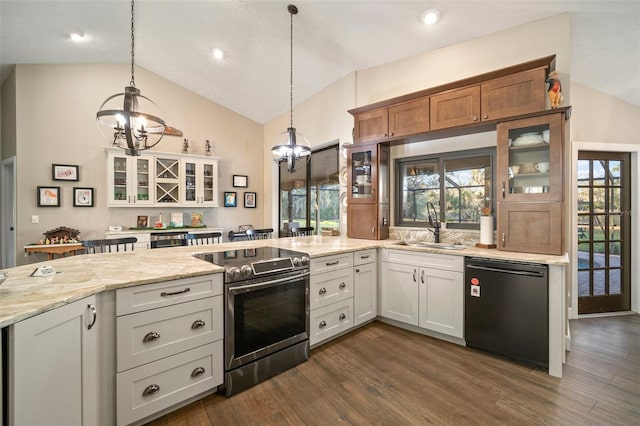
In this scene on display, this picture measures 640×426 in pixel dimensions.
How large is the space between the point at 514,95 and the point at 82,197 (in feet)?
19.5

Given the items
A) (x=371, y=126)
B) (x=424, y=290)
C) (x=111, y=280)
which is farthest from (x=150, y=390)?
(x=371, y=126)

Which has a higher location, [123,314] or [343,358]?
[123,314]

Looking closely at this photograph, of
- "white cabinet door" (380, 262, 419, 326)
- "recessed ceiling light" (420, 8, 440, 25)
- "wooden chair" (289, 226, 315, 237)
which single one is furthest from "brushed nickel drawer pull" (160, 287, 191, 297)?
"recessed ceiling light" (420, 8, 440, 25)

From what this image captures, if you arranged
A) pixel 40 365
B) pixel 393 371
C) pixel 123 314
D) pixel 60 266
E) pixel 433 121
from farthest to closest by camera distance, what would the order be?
pixel 433 121
pixel 393 371
pixel 60 266
pixel 123 314
pixel 40 365

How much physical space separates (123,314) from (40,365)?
18.3 inches

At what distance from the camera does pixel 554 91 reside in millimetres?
2359

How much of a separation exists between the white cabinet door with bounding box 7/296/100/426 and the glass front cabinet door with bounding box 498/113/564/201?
3.21 metres

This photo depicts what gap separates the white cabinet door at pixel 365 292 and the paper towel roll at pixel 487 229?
3.73 ft

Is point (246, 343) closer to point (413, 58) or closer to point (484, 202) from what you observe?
Result: point (484, 202)

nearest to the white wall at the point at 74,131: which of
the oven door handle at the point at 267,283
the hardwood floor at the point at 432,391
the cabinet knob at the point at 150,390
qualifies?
the oven door handle at the point at 267,283

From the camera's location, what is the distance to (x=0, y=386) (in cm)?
98

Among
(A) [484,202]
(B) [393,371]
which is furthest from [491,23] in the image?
(B) [393,371]

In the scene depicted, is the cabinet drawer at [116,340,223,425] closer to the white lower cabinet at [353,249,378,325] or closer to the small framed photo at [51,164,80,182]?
the white lower cabinet at [353,249,378,325]

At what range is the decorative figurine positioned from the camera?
7.72 feet
